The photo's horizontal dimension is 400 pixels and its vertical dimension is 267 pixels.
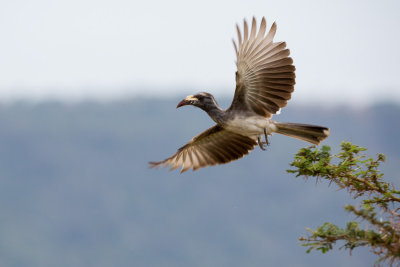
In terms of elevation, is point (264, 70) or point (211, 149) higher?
point (264, 70)

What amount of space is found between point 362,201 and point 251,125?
2458 mm

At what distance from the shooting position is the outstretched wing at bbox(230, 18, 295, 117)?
24.1 feet

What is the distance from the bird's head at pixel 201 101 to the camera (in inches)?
313

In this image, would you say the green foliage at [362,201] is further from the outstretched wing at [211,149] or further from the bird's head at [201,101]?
the outstretched wing at [211,149]

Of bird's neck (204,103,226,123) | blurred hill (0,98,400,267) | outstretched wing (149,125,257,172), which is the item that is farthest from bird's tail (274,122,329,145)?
blurred hill (0,98,400,267)

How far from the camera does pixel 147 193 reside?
101312 millimetres

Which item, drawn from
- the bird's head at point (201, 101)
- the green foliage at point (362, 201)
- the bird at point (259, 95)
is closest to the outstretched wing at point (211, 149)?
the bird at point (259, 95)

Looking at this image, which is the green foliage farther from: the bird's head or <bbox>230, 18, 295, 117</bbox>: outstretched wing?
the bird's head

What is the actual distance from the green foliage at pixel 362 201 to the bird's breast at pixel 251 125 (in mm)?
1750

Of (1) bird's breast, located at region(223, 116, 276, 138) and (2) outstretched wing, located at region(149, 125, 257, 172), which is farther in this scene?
(2) outstretched wing, located at region(149, 125, 257, 172)

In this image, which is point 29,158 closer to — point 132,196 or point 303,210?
point 132,196

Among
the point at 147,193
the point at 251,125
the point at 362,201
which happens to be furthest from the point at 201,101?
the point at 147,193

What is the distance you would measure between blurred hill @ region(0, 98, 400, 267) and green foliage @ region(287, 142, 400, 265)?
239 ft

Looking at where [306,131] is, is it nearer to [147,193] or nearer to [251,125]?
[251,125]
